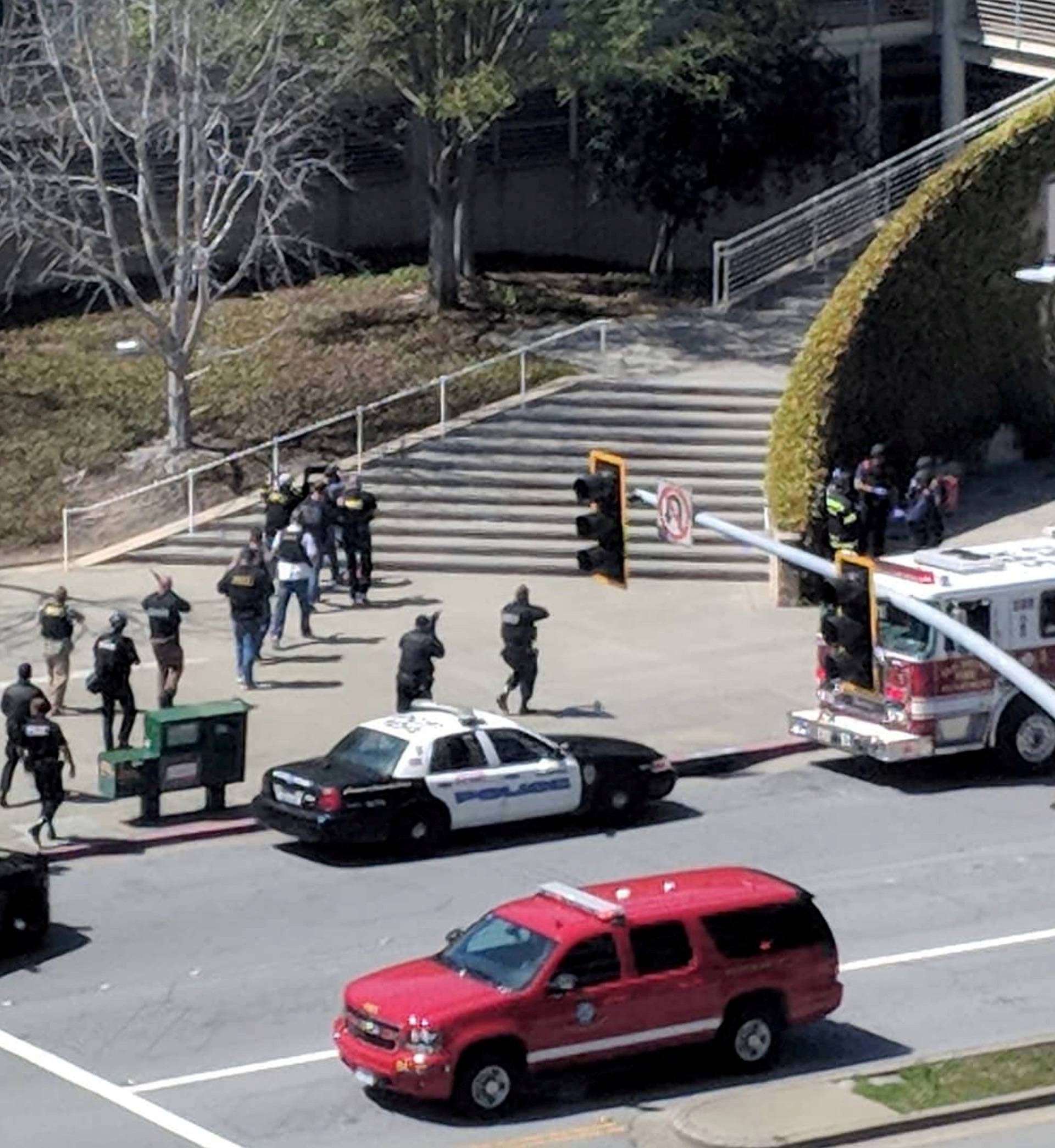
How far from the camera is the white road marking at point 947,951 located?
71.8ft

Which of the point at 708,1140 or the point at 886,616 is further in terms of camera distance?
the point at 886,616

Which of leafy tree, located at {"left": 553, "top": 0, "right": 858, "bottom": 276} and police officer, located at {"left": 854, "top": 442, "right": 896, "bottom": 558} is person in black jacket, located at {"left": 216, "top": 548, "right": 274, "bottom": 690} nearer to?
police officer, located at {"left": 854, "top": 442, "right": 896, "bottom": 558}

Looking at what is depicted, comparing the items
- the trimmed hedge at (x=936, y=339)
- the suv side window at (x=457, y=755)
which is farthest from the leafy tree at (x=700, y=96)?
the suv side window at (x=457, y=755)

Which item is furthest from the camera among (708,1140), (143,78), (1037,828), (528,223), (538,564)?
(528,223)

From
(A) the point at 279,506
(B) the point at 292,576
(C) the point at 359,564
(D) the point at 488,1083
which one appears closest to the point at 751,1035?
(D) the point at 488,1083

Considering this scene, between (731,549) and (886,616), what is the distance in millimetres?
8275

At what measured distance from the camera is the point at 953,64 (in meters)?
44.5

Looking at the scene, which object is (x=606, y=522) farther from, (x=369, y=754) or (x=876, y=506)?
(x=876, y=506)

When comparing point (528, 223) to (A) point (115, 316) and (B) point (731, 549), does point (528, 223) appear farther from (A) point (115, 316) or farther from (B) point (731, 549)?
(B) point (731, 549)

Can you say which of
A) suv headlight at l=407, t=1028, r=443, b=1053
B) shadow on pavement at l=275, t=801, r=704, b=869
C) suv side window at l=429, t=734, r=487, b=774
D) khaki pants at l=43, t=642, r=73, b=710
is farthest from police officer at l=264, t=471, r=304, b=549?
suv headlight at l=407, t=1028, r=443, b=1053

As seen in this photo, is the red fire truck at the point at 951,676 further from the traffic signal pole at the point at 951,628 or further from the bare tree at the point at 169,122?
the bare tree at the point at 169,122

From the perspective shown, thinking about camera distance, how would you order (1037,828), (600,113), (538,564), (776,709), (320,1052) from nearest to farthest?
(320,1052) → (1037,828) → (776,709) → (538,564) → (600,113)

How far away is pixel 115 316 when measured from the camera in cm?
4247

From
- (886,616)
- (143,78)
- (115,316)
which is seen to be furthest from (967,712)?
(115,316)
